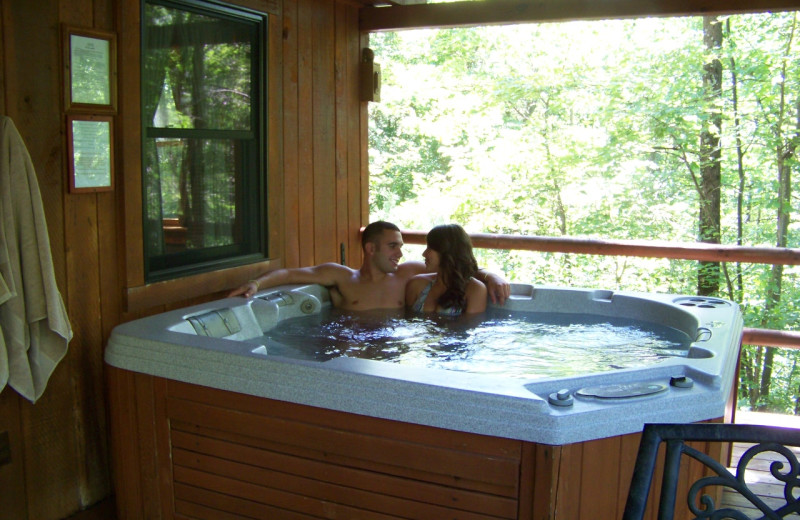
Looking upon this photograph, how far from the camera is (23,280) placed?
2422 mm

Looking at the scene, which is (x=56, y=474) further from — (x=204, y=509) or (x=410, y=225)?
(x=410, y=225)

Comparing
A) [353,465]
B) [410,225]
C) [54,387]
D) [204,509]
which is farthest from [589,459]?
[410,225]

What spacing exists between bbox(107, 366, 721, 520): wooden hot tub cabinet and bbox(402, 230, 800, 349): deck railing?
2268mm

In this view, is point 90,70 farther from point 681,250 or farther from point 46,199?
point 681,250

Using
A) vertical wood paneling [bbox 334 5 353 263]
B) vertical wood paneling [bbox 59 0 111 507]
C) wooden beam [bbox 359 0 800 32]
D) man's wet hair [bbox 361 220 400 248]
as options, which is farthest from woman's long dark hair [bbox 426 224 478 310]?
vertical wood paneling [bbox 59 0 111 507]

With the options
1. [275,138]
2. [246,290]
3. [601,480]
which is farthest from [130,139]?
[601,480]

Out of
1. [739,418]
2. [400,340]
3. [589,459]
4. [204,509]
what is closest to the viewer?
[589,459]

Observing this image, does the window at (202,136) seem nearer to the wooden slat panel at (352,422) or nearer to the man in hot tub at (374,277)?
the man in hot tub at (374,277)

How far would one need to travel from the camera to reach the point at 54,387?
8.69 ft

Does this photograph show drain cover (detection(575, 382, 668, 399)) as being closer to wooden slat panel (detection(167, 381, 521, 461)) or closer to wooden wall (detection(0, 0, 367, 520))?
wooden slat panel (detection(167, 381, 521, 461))

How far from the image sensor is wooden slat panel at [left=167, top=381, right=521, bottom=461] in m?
1.96

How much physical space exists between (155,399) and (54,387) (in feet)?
1.35

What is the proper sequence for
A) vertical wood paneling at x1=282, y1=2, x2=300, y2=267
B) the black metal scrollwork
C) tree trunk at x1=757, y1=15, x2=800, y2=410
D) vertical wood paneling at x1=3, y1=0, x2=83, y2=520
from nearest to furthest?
1. the black metal scrollwork
2. vertical wood paneling at x1=3, y1=0, x2=83, y2=520
3. vertical wood paneling at x1=282, y1=2, x2=300, y2=267
4. tree trunk at x1=757, y1=15, x2=800, y2=410

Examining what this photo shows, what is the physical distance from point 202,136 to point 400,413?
182cm
